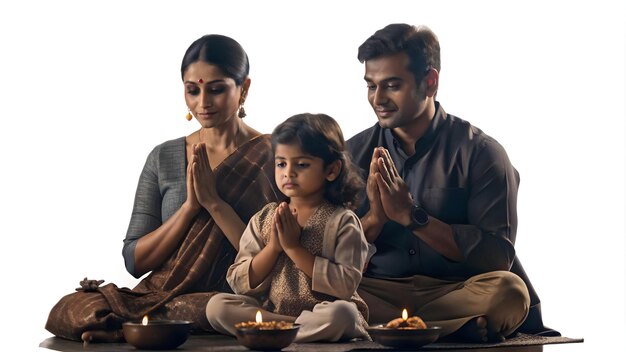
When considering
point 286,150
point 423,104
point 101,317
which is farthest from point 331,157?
point 101,317

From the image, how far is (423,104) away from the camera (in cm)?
805

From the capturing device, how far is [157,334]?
7203 mm

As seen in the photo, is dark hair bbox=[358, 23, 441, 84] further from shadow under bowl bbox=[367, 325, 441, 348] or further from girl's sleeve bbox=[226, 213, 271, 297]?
shadow under bowl bbox=[367, 325, 441, 348]

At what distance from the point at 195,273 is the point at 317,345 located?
3.04 ft

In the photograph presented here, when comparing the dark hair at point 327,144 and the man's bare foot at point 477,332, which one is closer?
the dark hair at point 327,144

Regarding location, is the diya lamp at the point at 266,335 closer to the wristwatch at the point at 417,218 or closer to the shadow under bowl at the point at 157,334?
the shadow under bowl at the point at 157,334

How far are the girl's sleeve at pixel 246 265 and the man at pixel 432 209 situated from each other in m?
0.61

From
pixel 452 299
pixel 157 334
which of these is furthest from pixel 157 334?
pixel 452 299

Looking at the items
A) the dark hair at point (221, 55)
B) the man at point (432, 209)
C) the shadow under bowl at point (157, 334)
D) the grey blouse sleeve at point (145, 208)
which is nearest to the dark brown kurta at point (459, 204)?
the man at point (432, 209)

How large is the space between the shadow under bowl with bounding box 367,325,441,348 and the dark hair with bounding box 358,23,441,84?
1413mm

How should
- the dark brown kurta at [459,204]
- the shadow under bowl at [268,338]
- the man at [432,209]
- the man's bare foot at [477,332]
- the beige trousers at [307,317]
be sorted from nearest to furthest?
the shadow under bowl at [268,338], the beige trousers at [307,317], the man's bare foot at [477,332], the man at [432,209], the dark brown kurta at [459,204]

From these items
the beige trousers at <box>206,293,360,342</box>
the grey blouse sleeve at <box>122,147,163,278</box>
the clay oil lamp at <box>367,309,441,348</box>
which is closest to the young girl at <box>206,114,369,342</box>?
the beige trousers at <box>206,293,360,342</box>

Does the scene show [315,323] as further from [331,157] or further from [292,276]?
[331,157]

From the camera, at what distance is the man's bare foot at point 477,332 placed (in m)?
7.66
